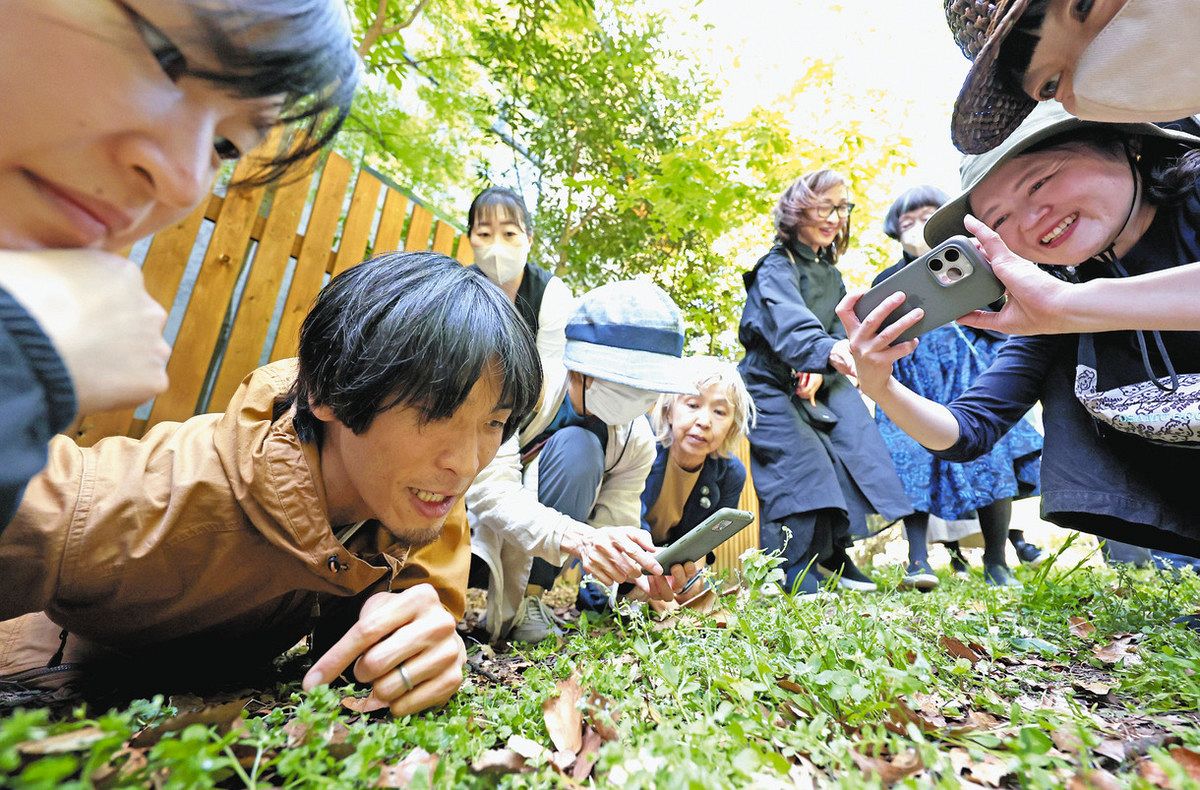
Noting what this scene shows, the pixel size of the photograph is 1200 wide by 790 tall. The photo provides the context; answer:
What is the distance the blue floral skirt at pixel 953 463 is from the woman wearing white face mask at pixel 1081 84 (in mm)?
2450

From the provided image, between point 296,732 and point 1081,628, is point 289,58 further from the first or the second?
point 1081,628

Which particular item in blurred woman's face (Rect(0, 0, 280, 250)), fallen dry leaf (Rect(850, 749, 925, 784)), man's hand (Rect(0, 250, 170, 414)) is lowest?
fallen dry leaf (Rect(850, 749, 925, 784))

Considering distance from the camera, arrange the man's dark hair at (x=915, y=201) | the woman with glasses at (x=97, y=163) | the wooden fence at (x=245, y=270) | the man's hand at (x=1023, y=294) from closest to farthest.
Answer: the woman with glasses at (x=97, y=163), the man's hand at (x=1023, y=294), the wooden fence at (x=245, y=270), the man's dark hair at (x=915, y=201)

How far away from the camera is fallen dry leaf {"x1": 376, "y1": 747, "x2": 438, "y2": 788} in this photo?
1022 millimetres

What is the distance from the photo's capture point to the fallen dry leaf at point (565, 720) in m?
1.27

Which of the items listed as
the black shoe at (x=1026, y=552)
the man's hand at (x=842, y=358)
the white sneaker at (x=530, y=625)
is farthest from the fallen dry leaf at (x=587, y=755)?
the black shoe at (x=1026, y=552)

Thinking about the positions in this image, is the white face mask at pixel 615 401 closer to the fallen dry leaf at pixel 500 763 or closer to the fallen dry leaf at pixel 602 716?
the fallen dry leaf at pixel 602 716

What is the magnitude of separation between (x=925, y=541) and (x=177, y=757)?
4.46 m

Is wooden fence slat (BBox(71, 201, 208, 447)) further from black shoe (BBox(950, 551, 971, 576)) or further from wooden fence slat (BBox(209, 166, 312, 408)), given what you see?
black shoe (BBox(950, 551, 971, 576))

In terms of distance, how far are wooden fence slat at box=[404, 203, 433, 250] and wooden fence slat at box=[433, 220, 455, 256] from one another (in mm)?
118

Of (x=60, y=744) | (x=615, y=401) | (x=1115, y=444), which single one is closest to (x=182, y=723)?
(x=60, y=744)

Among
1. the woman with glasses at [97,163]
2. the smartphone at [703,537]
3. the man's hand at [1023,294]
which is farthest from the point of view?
the smartphone at [703,537]

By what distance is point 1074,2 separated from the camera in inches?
57.5

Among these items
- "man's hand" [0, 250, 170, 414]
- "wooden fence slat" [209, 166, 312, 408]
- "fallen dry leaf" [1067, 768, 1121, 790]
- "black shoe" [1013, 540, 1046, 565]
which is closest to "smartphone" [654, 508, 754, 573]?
"fallen dry leaf" [1067, 768, 1121, 790]
